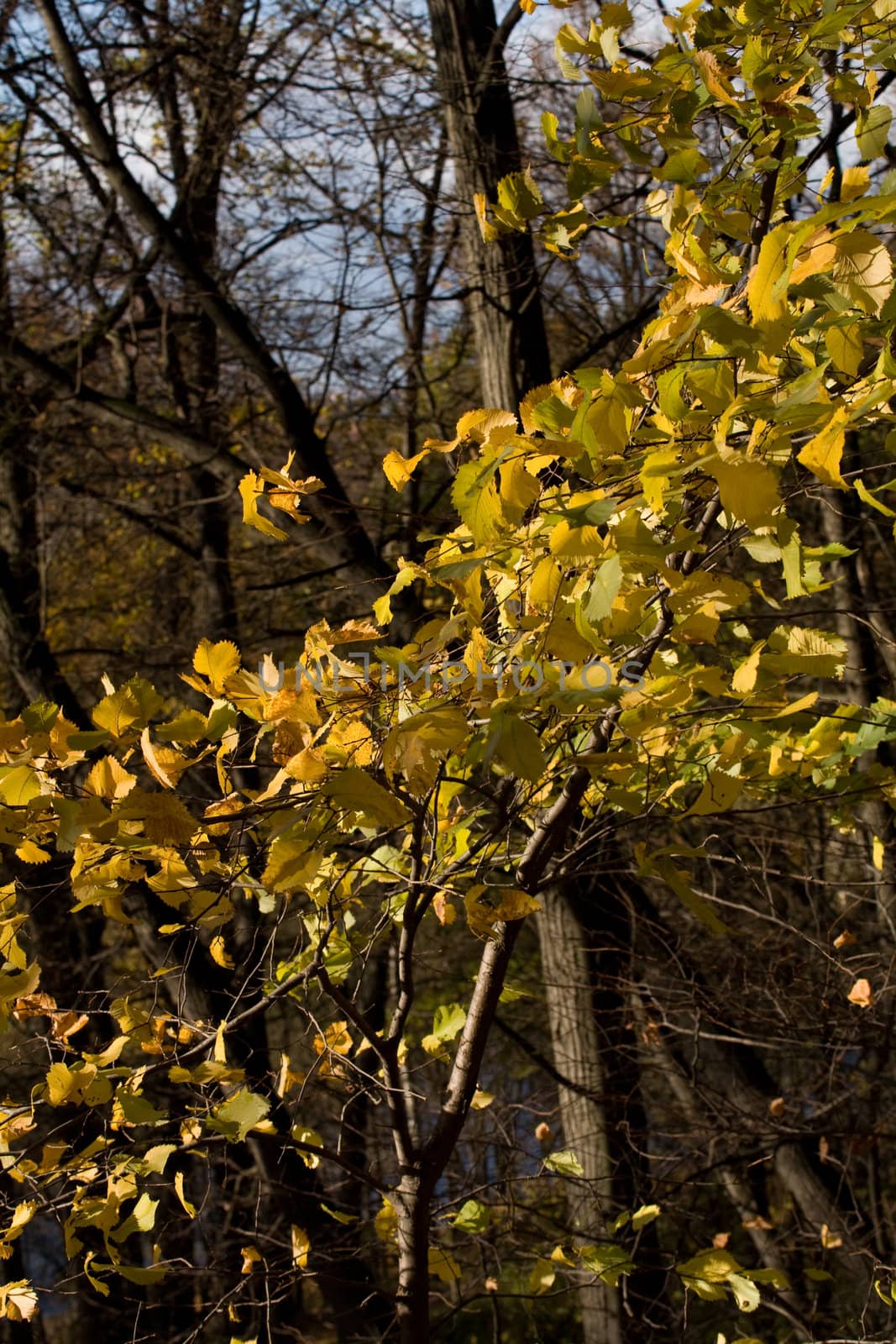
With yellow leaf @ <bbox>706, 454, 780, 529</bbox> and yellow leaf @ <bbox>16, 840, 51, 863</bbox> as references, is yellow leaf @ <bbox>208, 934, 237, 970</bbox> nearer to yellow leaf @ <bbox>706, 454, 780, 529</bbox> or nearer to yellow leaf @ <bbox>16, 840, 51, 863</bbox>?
yellow leaf @ <bbox>16, 840, 51, 863</bbox>

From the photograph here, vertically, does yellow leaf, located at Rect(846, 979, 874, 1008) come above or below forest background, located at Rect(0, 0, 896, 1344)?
below

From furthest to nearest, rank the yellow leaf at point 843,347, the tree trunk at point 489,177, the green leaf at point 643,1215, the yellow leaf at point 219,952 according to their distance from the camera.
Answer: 1. the tree trunk at point 489,177
2. the green leaf at point 643,1215
3. the yellow leaf at point 219,952
4. the yellow leaf at point 843,347

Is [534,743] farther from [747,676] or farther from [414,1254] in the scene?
[414,1254]

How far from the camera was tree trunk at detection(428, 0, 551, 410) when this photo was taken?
4363 millimetres

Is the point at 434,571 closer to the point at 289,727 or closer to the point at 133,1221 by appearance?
the point at 289,727

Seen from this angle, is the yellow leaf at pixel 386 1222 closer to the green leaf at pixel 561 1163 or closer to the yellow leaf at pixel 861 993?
the green leaf at pixel 561 1163

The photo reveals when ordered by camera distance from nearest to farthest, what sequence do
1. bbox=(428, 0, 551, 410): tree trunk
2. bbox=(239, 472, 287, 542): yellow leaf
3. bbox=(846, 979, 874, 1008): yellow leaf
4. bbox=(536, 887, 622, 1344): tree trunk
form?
bbox=(239, 472, 287, 542): yellow leaf → bbox=(846, 979, 874, 1008): yellow leaf → bbox=(536, 887, 622, 1344): tree trunk → bbox=(428, 0, 551, 410): tree trunk

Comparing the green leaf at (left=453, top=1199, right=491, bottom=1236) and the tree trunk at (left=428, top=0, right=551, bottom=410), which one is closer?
the green leaf at (left=453, top=1199, right=491, bottom=1236)

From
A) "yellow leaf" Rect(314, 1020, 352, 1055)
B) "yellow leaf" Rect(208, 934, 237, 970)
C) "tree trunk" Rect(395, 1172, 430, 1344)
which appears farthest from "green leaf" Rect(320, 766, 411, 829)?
"yellow leaf" Rect(314, 1020, 352, 1055)

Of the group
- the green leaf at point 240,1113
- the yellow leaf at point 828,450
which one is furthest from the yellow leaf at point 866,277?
the green leaf at point 240,1113

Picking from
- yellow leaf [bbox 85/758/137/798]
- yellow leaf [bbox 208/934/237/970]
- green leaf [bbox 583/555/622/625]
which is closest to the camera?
green leaf [bbox 583/555/622/625]

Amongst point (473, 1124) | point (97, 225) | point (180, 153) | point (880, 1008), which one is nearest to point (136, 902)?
point (473, 1124)

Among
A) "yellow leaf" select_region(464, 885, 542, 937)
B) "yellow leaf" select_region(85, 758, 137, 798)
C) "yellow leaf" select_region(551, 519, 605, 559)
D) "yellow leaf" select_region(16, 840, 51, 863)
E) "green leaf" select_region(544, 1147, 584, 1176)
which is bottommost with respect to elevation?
"green leaf" select_region(544, 1147, 584, 1176)

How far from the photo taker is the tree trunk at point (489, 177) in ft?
14.3
